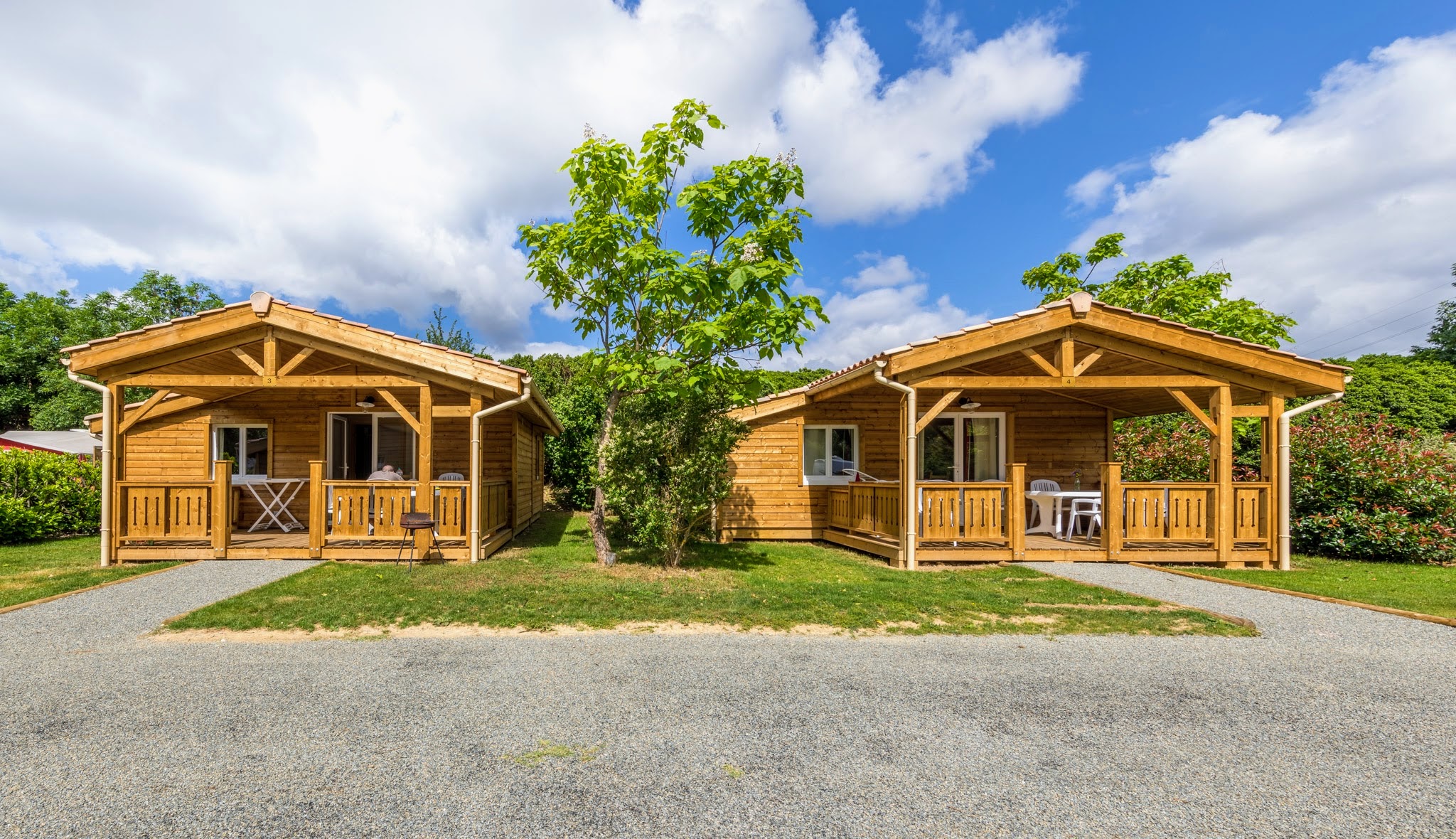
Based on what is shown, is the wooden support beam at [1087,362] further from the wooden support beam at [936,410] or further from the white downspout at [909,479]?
the white downspout at [909,479]

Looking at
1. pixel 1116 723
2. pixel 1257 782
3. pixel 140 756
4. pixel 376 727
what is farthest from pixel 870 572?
pixel 140 756

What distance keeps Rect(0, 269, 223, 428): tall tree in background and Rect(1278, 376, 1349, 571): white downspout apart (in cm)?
3708

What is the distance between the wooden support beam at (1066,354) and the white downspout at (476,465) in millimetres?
7339

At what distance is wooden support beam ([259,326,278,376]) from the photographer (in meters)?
8.23

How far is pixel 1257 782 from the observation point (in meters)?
2.75

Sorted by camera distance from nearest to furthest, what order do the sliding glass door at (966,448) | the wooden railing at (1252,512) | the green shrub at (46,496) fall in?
1. the wooden railing at (1252,512)
2. the green shrub at (46,496)
3. the sliding glass door at (966,448)

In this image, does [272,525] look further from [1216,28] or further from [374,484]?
[1216,28]

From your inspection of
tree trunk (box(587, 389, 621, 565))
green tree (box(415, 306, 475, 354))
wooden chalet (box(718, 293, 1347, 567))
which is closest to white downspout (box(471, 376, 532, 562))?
tree trunk (box(587, 389, 621, 565))

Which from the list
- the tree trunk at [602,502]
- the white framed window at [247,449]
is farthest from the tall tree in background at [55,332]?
the tree trunk at [602,502]

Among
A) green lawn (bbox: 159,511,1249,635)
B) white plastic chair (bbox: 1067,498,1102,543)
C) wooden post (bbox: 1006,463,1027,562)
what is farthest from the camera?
white plastic chair (bbox: 1067,498,1102,543)

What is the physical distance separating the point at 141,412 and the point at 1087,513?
1437 centimetres

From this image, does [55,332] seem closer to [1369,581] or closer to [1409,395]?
[1369,581]

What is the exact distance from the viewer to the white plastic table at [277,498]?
1029 cm

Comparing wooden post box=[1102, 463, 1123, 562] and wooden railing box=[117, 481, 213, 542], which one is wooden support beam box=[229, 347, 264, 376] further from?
wooden post box=[1102, 463, 1123, 562]
